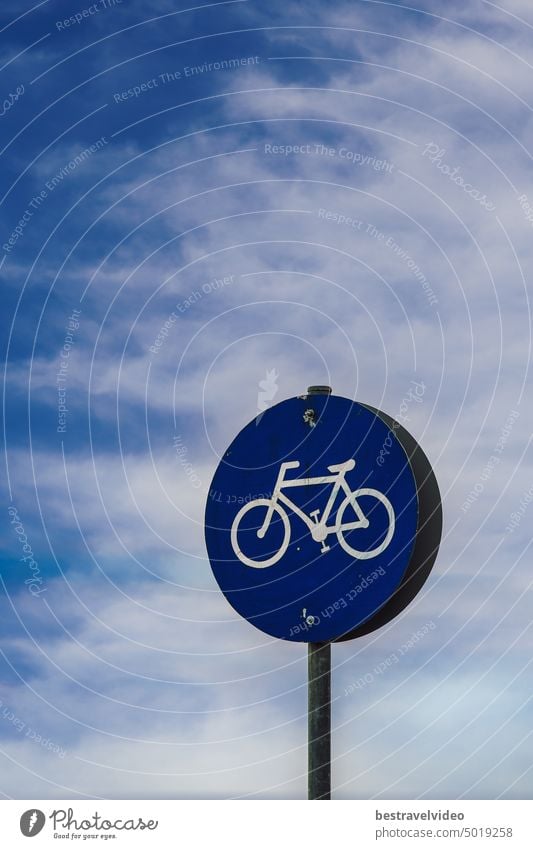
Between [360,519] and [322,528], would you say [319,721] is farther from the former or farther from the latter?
[360,519]

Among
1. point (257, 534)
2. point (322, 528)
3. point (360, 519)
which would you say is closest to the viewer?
point (360, 519)

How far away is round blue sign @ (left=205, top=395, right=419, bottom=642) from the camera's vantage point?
358 inches

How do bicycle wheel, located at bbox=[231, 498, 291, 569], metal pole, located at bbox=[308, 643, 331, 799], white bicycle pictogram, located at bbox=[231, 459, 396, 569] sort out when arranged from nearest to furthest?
metal pole, located at bbox=[308, 643, 331, 799], white bicycle pictogram, located at bbox=[231, 459, 396, 569], bicycle wheel, located at bbox=[231, 498, 291, 569]

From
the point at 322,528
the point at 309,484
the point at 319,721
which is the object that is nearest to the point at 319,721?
the point at 319,721

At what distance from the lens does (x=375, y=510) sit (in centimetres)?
911

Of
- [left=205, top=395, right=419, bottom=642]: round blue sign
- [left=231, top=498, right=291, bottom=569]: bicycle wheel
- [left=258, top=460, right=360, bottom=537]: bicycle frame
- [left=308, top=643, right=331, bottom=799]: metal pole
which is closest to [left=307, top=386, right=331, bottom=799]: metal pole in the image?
[left=308, top=643, right=331, bottom=799]: metal pole

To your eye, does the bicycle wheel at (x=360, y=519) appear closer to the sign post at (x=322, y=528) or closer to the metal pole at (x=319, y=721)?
the sign post at (x=322, y=528)

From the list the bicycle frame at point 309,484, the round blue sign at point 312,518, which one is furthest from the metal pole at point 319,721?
the bicycle frame at point 309,484

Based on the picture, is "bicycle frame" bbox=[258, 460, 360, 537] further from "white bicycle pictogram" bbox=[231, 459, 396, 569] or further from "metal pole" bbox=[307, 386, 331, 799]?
"metal pole" bbox=[307, 386, 331, 799]

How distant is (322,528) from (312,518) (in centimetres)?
12

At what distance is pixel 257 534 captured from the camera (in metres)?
9.51

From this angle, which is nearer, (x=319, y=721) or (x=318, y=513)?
(x=319, y=721)
